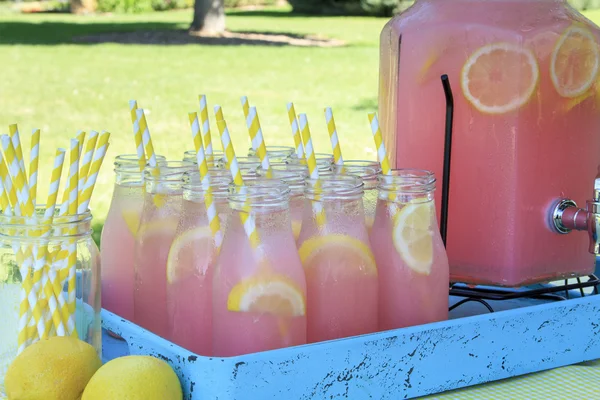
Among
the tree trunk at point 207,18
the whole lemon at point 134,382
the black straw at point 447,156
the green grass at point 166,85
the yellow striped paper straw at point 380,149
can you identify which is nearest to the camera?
the whole lemon at point 134,382

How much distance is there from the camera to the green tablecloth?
0.98 meters

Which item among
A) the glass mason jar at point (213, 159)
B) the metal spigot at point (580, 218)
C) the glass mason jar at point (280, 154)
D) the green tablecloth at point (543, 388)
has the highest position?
the glass mason jar at point (280, 154)

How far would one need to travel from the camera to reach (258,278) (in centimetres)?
89

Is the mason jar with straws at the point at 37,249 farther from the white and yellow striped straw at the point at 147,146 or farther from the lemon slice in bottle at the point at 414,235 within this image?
the lemon slice in bottle at the point at 414,235

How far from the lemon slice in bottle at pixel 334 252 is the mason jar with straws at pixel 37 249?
0.75 ft

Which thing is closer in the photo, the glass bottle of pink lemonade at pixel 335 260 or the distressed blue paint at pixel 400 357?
the distressed blue paint at pixel 400 357

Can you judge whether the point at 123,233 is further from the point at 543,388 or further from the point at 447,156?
the point at 543,388

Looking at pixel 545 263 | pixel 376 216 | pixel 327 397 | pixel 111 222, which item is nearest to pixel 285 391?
pixel 327 397

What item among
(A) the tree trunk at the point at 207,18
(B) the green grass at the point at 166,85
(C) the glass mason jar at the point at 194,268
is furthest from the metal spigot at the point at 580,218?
(A) the tree trunk at the point at 207,18

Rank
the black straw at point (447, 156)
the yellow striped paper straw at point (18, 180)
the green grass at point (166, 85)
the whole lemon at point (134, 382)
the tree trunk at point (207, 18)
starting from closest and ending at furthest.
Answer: the whole lemon at point (134, 382) < the yellow striped paper straw at point (18, 180) < the black straw at point (447, 156) < the green grass at point (166, 85) < the tree trunk at point (207, 18)

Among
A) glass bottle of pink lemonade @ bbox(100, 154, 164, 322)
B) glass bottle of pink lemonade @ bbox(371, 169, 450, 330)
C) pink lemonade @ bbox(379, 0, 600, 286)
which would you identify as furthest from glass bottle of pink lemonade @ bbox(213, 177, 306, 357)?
pink lemonade @ bbox(379, 0, 600, 286)

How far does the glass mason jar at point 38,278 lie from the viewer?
3.01ft

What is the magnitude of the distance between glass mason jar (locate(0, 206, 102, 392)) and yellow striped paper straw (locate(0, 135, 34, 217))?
14 millimetres

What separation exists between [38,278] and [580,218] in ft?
2.15
